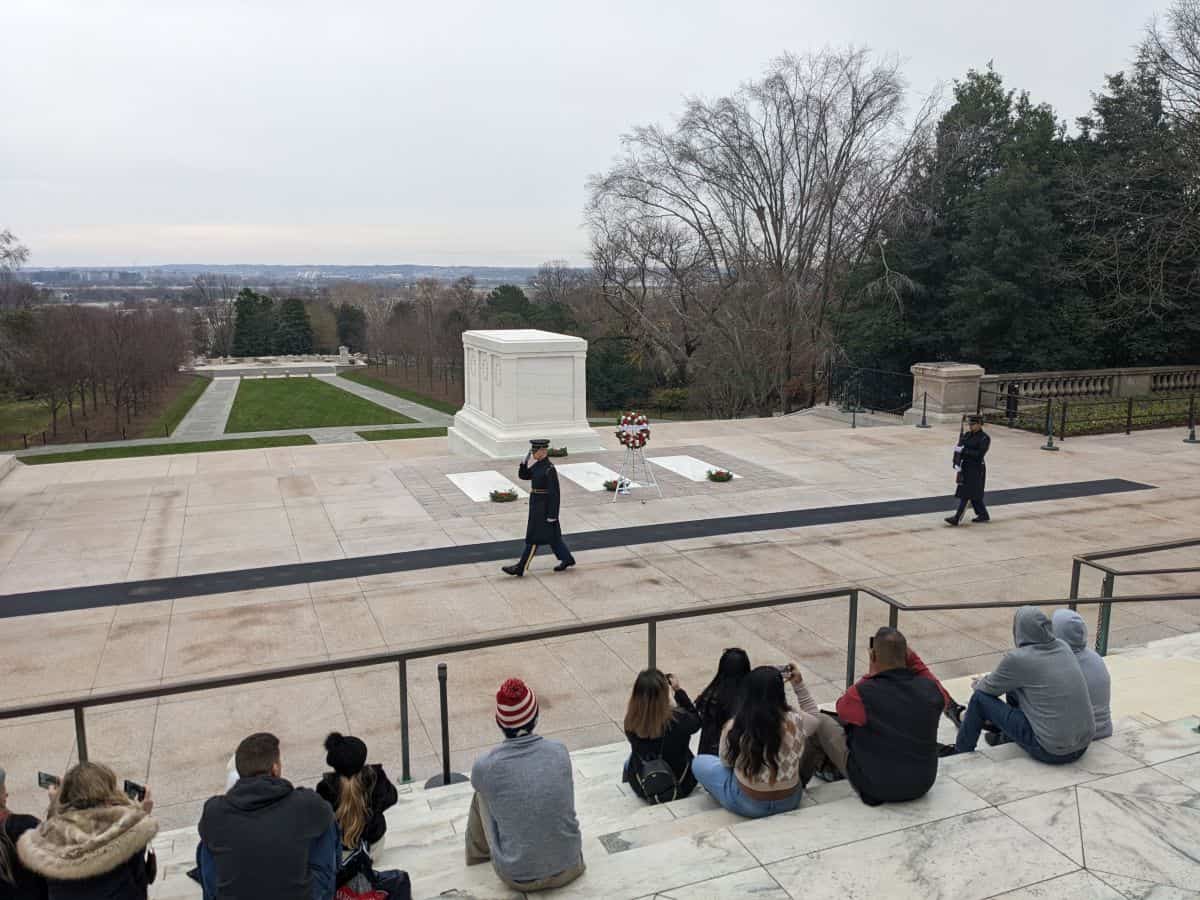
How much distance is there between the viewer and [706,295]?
139 feet

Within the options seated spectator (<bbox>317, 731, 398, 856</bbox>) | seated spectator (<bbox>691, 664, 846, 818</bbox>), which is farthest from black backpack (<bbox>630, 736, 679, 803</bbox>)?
seated spectator (<bbox>317, 731, 398, 856</bbox>)

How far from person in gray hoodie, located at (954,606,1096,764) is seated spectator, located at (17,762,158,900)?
4.33 m

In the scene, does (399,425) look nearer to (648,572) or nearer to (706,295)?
(706,295)

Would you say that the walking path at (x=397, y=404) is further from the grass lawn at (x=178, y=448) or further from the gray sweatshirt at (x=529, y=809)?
the gray sweatshirt at (x=529, y=809)

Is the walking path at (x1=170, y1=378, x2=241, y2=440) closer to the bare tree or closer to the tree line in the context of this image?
the tree line

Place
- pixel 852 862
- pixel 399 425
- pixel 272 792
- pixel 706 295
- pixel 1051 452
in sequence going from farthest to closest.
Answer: pixel 399 425 < pixel 706 295 < pixel 1051 452 < pixel 852 862 < pixel 272 792

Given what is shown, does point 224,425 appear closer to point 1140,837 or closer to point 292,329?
point 1140,837

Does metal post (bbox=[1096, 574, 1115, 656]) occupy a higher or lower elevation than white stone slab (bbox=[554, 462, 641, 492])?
higher

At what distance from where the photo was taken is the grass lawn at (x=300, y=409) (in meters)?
51.2

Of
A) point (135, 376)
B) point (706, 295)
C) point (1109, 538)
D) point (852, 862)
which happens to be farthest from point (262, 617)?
point (135, 376)

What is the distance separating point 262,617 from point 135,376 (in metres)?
49.2

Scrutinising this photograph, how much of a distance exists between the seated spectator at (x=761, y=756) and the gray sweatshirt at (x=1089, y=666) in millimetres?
1534

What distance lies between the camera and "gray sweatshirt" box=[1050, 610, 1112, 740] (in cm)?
564

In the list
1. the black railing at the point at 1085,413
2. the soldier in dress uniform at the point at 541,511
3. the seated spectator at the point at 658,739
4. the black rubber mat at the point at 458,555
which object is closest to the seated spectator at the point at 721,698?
the seated spectator at the point at 658,739
